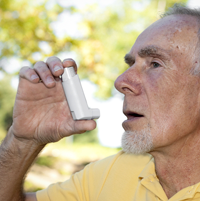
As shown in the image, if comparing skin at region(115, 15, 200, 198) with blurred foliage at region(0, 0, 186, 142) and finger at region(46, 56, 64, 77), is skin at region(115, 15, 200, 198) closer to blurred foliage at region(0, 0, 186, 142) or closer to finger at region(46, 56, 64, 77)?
finger at region(46, 56, 64, 77)

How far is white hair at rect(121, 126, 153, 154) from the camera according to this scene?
2008mm

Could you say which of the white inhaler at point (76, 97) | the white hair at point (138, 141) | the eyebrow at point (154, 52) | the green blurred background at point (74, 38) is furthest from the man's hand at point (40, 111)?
the green blurred background at point (74, 38)

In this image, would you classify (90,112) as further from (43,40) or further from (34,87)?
(43,40)

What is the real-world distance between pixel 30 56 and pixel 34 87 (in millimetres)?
4968

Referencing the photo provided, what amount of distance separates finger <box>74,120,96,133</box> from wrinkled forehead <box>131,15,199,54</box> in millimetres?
845

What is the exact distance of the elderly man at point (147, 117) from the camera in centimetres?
203

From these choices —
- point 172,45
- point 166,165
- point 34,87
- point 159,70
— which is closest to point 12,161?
point 34,87

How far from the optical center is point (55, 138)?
2125mm

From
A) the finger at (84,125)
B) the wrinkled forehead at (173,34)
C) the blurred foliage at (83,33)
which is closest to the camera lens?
the finger at (84,125)

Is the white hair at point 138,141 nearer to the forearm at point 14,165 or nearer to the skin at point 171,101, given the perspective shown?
the skin at point 171,101

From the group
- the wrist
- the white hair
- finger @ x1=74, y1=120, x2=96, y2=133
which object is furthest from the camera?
the wrist

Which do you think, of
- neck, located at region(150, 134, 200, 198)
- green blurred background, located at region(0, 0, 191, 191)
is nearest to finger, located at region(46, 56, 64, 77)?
neck, located at region(150, 134, 200, 198)

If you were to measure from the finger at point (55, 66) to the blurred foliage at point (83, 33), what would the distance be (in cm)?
405

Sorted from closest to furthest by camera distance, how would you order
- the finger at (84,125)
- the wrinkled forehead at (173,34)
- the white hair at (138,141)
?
the finger at (84,125) → the white hair at (138,141) → the wrinkled forehead at (173,34)
